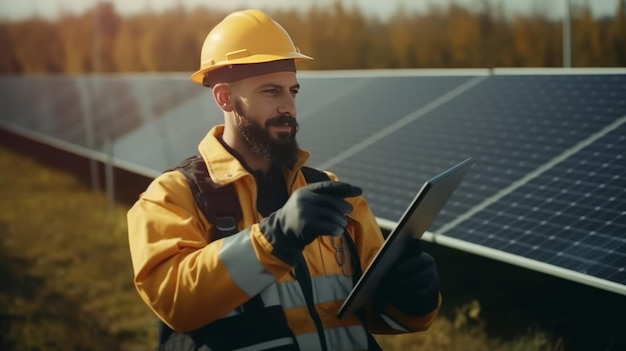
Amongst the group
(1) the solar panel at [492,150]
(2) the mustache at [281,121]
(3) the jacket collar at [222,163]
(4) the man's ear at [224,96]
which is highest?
(4) the man's ear at [224,96]

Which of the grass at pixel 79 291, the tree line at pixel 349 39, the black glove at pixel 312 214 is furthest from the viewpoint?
the tree line at pixel 349 39

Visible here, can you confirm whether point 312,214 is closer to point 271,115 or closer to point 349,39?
point 271,115

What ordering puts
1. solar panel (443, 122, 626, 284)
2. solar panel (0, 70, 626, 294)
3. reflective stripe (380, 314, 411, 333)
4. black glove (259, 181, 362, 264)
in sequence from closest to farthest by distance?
black glove (259, 181, 362, 264) < reflective stripe (380, 314, 411, 333) < solar panel (443, 122, 626, 284) < solar panel (0, 70, 626, 294)

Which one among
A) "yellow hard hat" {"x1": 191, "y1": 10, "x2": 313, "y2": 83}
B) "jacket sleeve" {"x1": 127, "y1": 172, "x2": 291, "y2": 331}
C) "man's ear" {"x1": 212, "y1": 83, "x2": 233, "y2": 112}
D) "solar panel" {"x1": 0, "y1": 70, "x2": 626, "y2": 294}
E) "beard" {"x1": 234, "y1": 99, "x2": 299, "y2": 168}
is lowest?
"solar panel" {"x1": 0, "y1": 70, "x2": 626, "y2": 294}

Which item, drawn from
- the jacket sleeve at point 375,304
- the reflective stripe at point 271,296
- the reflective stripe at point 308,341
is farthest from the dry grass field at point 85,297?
the reflective stripe at point 271,296

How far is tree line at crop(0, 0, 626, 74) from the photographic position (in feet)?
35.9

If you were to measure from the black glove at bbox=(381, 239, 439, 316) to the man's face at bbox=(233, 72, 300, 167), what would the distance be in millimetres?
479

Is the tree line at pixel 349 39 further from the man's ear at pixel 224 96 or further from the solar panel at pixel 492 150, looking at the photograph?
the man's ear at pixel 224 96

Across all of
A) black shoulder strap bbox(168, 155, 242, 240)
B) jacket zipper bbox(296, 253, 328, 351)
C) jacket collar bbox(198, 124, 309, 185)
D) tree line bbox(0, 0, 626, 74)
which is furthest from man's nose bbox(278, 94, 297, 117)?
tree line bbox(0, 0, 626, 74)

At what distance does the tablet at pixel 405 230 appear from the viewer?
2510 mm

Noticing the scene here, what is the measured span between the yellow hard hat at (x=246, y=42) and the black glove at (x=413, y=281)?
0.78m

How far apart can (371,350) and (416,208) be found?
686 mm

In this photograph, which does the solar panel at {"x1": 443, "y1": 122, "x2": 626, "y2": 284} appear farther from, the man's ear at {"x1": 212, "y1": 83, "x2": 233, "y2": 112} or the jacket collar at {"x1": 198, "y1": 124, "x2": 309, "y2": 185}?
the man's ear at {"x1": 212, "y1": 83, "x2": 233, "y2": 112}

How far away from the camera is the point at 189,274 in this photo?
2551 millimetres
